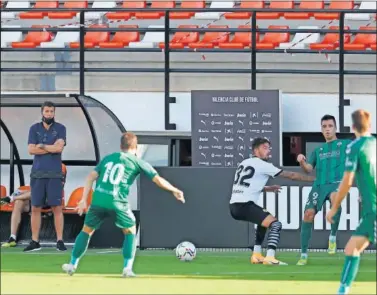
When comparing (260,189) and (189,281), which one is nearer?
(189,281)

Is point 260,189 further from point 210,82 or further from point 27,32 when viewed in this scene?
point 27,32

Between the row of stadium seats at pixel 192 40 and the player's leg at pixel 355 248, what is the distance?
10.7m

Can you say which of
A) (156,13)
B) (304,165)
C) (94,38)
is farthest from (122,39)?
(304,165)

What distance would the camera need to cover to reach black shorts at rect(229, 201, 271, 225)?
52.9 ft

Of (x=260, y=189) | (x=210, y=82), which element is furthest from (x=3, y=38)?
(x=260, y=189)

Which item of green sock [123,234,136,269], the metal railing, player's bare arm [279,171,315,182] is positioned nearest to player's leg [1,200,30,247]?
the metal railing

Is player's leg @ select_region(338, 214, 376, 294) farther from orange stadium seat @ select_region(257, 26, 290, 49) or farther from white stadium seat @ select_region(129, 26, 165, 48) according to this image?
orange stadium seat @ select_region(257, 26, 290, 49)

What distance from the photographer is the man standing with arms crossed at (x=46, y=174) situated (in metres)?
18.1

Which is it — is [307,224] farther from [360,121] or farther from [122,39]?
[122,39]

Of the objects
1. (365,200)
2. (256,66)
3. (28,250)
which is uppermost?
(256,66)

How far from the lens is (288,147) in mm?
22031

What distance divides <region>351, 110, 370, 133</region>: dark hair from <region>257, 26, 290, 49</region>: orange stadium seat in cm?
1081

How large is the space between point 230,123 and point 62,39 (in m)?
3.71

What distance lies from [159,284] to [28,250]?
5146 millimetres
